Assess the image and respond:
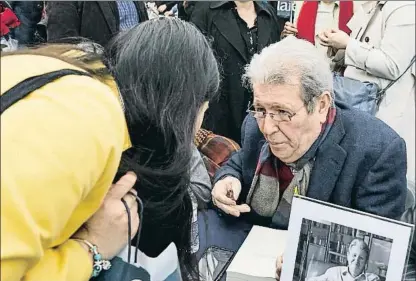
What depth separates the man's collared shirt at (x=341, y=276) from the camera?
96 cm

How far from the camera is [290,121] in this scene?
1284 millimetres

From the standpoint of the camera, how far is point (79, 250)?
79 centimetres

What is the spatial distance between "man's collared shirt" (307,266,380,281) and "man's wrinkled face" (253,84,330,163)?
1.26ft

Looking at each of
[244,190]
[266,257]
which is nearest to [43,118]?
[266,257]

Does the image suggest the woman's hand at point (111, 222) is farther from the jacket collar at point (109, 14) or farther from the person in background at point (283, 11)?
the person in background at point (283, 11)

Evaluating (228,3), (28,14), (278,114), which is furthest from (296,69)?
(28,14)

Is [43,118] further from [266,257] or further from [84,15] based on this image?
[84,15]

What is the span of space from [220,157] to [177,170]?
0.72 metres

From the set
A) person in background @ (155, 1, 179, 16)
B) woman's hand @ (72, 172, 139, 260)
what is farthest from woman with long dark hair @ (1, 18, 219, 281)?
person in background @ (155, 1, 179, 16)

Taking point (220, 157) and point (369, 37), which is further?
point (369, 37)

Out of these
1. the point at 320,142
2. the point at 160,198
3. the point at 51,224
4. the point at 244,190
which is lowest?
the point at 244,190

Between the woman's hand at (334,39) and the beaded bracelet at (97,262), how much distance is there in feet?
3.58

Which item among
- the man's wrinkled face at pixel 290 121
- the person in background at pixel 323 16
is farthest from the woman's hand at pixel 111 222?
the person in background at pixel 323 16

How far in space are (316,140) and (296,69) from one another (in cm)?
18
